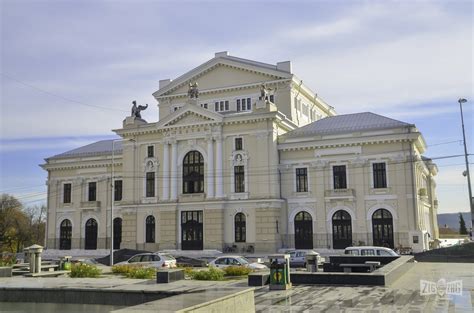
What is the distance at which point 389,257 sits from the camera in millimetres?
30641

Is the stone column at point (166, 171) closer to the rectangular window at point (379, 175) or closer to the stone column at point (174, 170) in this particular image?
the stone column at point (174, 170)

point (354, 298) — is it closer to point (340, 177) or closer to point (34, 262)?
point (34, 262)

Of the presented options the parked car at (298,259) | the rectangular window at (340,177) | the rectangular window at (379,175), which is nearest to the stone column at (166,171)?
the rectangular window at (340,177)

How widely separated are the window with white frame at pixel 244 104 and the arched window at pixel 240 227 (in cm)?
1221

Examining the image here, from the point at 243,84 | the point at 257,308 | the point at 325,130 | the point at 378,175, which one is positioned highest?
the point at 243,84

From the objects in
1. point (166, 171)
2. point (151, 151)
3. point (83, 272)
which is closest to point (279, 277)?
point (83, 272)

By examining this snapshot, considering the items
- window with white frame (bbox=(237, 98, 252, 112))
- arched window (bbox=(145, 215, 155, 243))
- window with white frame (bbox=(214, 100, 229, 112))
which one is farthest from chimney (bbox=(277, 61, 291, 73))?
arched window (bbox=(145, 215, 155, 243))

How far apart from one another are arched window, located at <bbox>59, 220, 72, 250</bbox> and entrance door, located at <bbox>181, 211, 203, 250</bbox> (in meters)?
17.5

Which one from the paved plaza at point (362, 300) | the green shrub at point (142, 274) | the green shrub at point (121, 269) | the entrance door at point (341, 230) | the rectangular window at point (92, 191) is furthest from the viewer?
the rectangular window at point (92, 191)

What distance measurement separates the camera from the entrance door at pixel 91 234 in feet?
192

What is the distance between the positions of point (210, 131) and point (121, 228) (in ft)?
52.7

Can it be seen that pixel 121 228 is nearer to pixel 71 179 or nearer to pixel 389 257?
pixel 71 179

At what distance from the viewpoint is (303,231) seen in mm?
47719

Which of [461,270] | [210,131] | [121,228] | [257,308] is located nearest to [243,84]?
[210,131]
